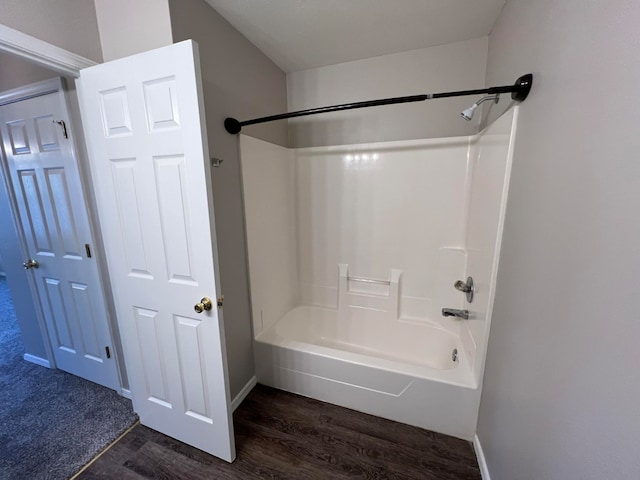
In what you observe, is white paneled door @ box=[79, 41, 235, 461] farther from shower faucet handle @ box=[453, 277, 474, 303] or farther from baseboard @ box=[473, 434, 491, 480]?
shower faucet handle @ box=[453, 277, 474, 303]

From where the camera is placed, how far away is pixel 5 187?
74.1 inches

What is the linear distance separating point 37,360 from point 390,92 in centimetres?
380

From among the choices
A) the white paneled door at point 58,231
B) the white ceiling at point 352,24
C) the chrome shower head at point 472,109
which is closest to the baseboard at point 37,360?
the white paneled door at point 58,231

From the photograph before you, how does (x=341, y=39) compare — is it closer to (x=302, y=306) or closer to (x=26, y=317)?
(x=302, y=306)

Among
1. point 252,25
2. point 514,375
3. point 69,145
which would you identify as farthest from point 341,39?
point 514,375

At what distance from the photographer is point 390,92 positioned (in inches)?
80.6

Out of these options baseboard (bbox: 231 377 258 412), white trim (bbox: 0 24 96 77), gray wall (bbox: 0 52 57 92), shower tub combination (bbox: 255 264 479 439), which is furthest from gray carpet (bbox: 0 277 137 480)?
gray wall (bbox: 0 52 57 92)

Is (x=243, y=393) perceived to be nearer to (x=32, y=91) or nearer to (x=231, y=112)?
(x=231, y=112)

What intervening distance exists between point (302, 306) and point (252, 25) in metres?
2.23

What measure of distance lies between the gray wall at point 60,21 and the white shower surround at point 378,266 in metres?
0.91

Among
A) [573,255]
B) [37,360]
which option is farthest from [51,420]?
[573,255]

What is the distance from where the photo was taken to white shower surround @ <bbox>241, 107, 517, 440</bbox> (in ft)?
5.08

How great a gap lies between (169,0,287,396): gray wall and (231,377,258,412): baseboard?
38 mm

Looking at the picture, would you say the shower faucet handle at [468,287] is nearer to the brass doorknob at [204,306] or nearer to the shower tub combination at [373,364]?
the shower tub combination at [373,364]
